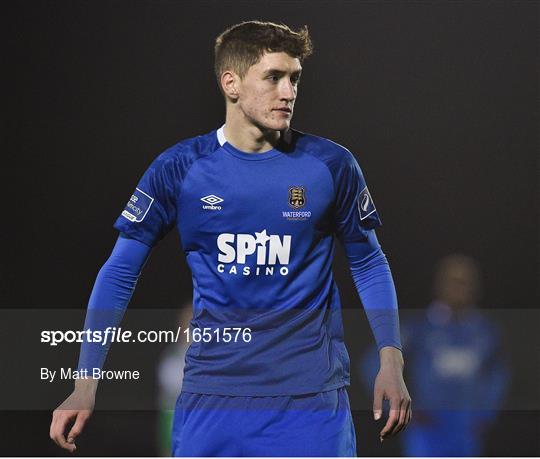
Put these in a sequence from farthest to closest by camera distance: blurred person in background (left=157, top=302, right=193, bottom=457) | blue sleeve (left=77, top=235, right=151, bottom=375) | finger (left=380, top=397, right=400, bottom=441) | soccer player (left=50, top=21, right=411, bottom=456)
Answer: blurred person in background (left=157, top=302, right=193, bottom=457), blue sleeve (left=77, top=235, right=151, bottom=375), soccer player (left=50, top=21, right=411, bottom=456), finger (left=380, top=397, right=400, bottom=441)

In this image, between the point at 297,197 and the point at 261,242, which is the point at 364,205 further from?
the point at 261,242

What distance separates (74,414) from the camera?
10.9ft

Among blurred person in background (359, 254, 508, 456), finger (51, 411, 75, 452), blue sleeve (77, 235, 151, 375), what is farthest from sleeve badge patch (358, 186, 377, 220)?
blurred person in background (359, 254, 508, 456)

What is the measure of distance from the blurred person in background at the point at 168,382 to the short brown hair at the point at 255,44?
178 cm

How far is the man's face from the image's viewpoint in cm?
346

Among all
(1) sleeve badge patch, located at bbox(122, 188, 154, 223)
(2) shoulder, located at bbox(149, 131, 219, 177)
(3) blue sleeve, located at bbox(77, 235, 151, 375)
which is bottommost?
(3) blue sleeve, located at bbox(77, 235, 151, 375)

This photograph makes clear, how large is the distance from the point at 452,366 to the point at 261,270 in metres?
2.06

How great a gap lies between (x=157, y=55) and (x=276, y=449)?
98.2 inches

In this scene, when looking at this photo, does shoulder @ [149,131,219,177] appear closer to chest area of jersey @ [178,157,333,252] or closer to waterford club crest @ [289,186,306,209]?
chest area of jersey @ [178,157,333,252]

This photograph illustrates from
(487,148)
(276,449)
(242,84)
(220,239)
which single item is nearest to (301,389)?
(276,449)

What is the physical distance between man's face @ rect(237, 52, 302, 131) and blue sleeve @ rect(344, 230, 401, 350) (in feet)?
1.62

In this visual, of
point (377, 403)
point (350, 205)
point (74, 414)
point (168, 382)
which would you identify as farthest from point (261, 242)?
point (168, 382)

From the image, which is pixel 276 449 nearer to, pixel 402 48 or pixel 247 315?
pixel 247 315

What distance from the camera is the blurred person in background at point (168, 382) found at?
509 cm
